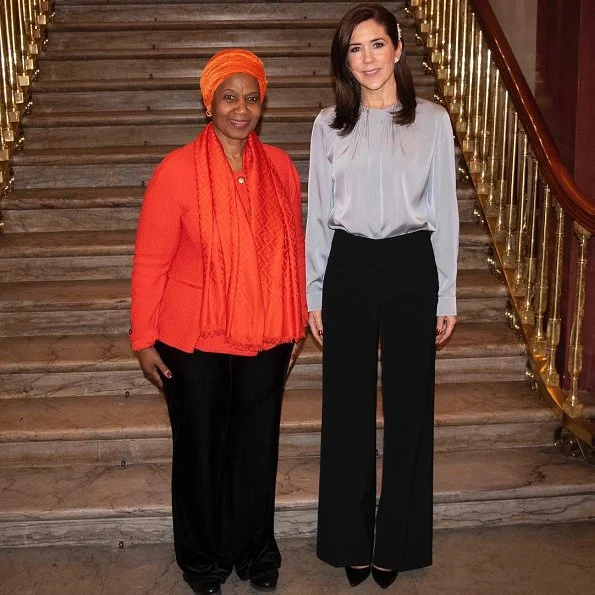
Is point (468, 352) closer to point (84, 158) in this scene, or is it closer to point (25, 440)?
point (25, 440)

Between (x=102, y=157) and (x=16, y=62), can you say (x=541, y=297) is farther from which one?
(x=16, y=62)

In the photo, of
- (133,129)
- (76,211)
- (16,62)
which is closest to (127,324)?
(76,211)

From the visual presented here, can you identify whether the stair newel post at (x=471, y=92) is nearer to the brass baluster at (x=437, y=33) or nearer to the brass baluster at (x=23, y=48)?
the brass baluster at (x=437, y=33)

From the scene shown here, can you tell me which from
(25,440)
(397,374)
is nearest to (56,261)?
(25,440)

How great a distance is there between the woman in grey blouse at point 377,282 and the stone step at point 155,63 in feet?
9.82

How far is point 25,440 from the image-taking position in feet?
10.7

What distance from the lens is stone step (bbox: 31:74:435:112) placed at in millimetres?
5043

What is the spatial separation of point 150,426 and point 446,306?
139cm

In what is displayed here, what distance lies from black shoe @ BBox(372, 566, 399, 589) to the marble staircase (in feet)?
1.36

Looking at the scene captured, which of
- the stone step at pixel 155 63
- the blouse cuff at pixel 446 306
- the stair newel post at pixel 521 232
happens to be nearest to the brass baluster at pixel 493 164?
the stair newel post at pixel 521 232

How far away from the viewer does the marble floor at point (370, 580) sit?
8.85ft

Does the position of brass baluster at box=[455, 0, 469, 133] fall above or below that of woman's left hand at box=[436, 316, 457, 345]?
above

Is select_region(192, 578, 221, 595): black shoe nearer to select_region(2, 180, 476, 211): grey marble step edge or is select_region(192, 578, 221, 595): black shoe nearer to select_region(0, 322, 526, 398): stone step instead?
select_region(0, 322, 526, 398): stone step

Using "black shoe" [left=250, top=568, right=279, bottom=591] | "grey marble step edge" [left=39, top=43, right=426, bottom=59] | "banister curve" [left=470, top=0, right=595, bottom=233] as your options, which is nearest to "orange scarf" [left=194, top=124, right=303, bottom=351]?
"black shoe" [left=250, top=568, right=279, bottom=591]
